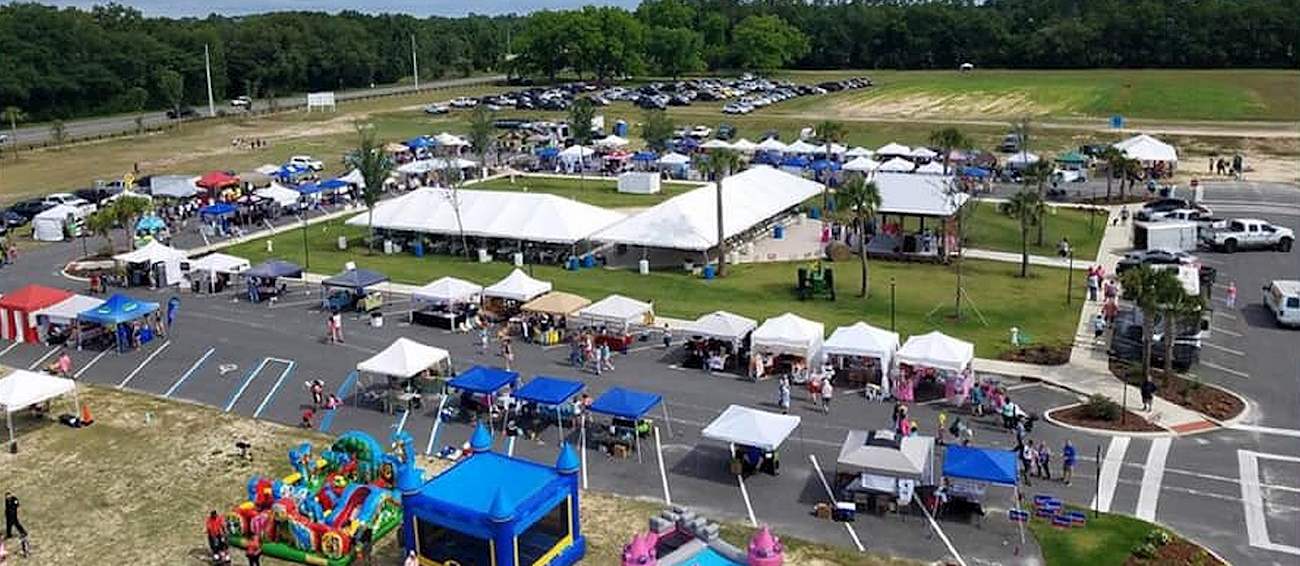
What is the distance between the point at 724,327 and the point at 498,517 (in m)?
14.4

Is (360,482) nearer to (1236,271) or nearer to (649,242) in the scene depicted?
(649,242)

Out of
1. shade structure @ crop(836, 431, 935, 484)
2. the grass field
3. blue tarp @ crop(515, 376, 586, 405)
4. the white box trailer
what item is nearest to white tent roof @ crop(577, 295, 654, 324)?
blue tarp @ crop(515, 376, 586, 405)

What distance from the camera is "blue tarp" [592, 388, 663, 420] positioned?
26.2 m

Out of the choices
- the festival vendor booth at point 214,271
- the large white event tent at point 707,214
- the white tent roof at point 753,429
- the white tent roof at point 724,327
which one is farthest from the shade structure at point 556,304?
the festival vendor booth at point 214,271

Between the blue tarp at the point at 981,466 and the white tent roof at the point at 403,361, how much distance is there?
1423cm

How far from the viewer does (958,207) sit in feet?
146

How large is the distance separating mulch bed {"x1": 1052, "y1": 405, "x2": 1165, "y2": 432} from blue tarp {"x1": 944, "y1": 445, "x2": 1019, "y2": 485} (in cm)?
541

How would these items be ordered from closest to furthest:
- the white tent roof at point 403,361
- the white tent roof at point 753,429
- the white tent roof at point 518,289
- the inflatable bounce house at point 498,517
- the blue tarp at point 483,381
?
the inflatable bounce house at point 498,517, the white tent roof at point 753,429, the blue tarp at point 483,381, the white tent roof at point 403,361, the white tent roof at point 518,289

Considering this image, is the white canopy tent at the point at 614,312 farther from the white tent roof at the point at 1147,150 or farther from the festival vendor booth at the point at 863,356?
the white tent roof at the point at 1147,150

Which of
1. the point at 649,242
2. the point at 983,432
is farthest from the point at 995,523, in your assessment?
the point at 649,242

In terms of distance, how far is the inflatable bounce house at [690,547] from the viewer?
18.0m

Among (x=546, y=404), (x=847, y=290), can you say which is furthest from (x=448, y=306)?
(x=847, y=290)

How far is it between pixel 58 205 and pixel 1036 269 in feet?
157

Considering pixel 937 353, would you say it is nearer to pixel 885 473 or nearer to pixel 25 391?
pixel 885 473
